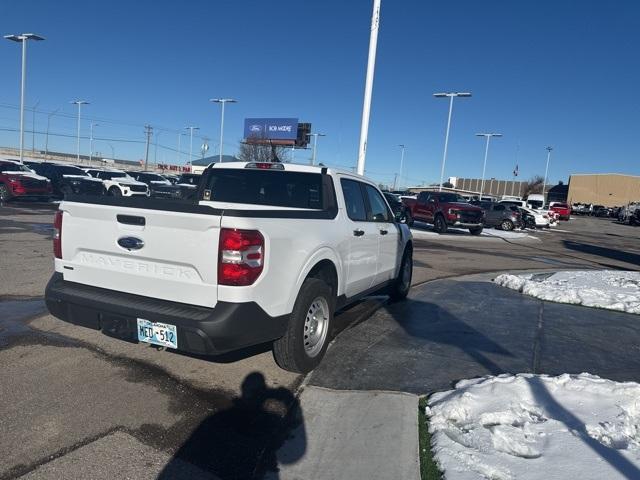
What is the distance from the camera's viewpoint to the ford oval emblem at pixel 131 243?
3.53 m

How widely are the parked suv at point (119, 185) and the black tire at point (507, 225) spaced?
803 inches

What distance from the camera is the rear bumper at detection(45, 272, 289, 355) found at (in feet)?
10.7

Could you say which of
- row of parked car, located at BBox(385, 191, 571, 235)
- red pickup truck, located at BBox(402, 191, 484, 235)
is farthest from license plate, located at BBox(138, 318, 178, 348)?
red pickup truck, located at BBox(402, 191, 484, 235)

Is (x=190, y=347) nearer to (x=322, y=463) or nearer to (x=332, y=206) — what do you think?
(x=322, y=463)

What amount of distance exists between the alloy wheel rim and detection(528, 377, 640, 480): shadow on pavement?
1.87m

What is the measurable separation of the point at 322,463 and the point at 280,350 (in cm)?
122

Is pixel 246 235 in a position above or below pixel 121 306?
above

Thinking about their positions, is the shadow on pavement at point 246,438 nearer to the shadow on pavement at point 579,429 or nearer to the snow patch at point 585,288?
the shadow on pavement at point 579,429

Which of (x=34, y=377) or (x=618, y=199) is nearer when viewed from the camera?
(x=34, y=377)

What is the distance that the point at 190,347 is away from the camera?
3348 mm

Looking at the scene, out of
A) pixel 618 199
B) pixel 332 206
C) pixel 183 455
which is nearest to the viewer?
pixel 183 455

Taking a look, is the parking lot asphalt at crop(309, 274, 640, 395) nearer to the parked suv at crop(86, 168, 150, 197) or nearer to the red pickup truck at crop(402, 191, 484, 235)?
the red pickup truck at crop(402, 191, 484, 235)

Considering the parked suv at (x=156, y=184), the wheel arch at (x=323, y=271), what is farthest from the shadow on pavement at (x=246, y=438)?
the parked suv at (x=156, y=184)

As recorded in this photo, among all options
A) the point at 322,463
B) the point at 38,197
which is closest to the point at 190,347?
the point at 322,463
